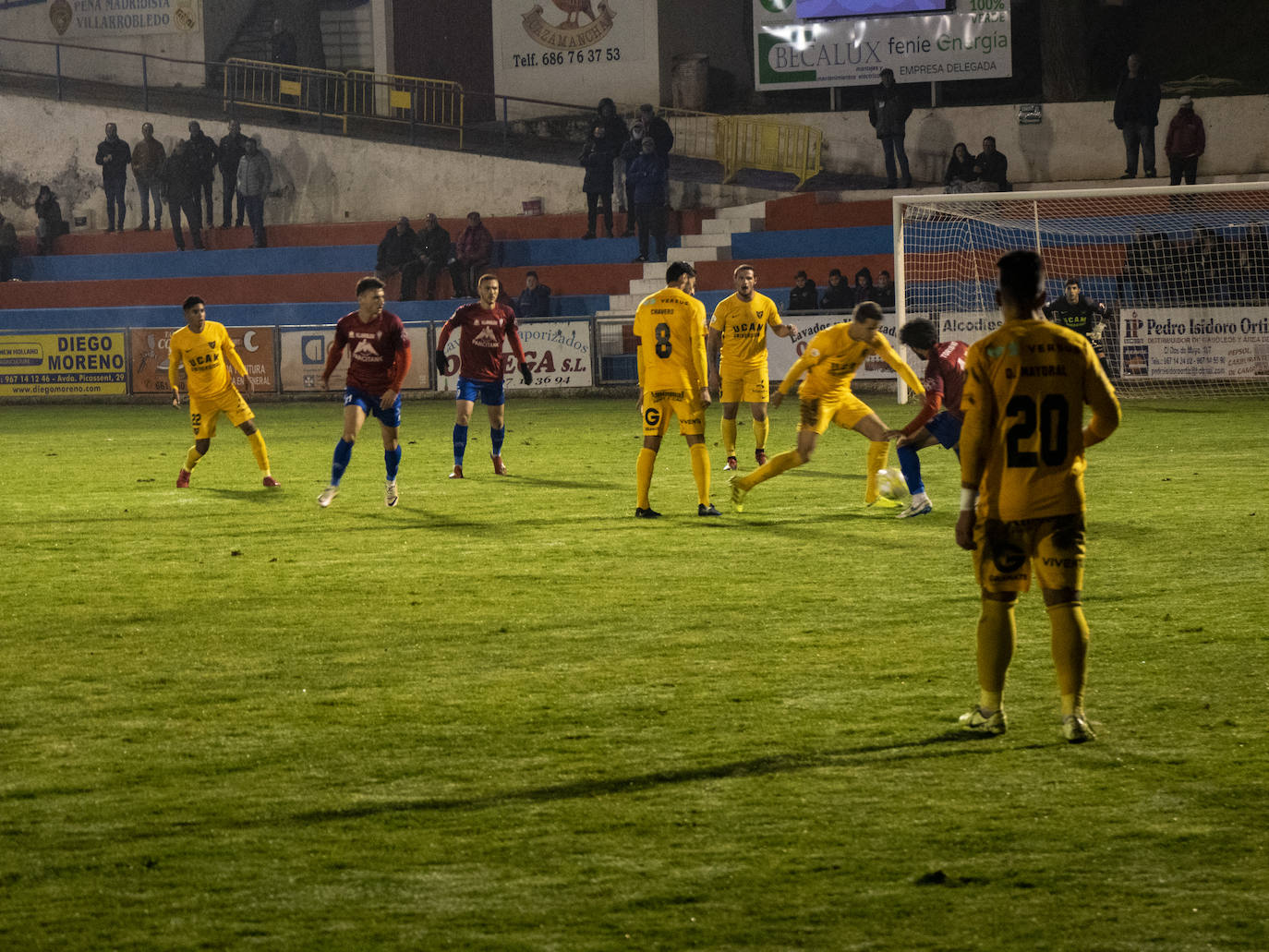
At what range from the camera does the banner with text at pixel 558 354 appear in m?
25.9

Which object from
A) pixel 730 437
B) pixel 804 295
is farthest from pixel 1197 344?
pixel 730 437

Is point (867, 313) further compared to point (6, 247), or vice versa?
point (6, 247)

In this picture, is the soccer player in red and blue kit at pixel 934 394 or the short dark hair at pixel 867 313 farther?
Answer: the short dark hair at pixel 867 313

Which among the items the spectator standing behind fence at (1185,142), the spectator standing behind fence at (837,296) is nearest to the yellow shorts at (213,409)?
the spectator standing behind fence at (837,296)

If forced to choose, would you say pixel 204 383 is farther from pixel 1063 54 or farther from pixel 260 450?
pixel 1063 54

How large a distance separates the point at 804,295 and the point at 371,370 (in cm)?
1308

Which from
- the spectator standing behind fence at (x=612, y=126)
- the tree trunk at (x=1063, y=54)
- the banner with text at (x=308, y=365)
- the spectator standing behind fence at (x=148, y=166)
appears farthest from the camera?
the spectator standing behind fence at (x=148, y=166)

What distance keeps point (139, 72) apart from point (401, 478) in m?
26.2

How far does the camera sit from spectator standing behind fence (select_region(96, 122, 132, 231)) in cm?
3194

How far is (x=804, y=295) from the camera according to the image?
24.8 m

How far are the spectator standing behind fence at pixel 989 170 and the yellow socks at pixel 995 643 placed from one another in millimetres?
22366

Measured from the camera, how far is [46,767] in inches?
213

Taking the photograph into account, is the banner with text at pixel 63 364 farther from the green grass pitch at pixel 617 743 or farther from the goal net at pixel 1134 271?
the green grass pitch at pixel 617 743

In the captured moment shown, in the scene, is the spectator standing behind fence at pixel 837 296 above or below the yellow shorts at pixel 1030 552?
above
